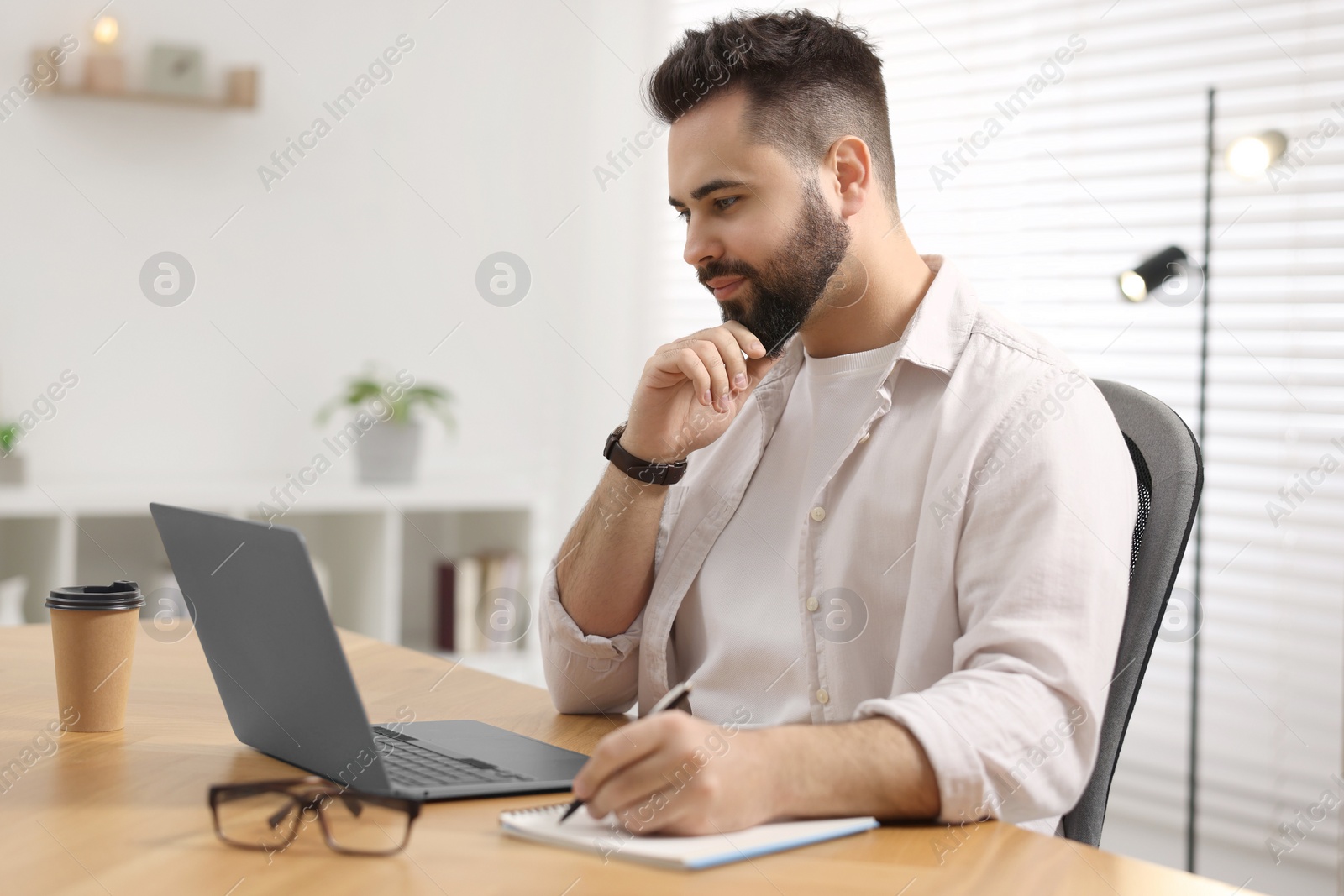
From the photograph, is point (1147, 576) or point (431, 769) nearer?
point (431, 769)

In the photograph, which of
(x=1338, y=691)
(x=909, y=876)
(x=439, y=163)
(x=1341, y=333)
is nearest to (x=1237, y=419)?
(x=1341, y=333)

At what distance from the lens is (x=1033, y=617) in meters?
1.02

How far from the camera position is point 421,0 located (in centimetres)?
344

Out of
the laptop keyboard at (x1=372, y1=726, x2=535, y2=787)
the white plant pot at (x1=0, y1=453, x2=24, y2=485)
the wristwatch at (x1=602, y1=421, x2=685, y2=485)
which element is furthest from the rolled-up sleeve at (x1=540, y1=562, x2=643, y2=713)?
the white plant pot at (x1=0, y1=453, x2=24, y2=485)

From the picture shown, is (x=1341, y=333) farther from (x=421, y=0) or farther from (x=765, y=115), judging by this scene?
(x=421, y=0)

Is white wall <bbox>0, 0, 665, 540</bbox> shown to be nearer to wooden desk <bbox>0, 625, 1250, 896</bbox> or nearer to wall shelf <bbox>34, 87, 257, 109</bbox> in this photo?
wall shelf <bbox>34, 87, 257, 109</bbox>

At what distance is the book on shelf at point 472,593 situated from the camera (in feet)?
10.8

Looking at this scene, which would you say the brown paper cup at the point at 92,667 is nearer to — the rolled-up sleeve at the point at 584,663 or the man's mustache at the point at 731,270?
the rolled-up sleeve at the point at 584,663

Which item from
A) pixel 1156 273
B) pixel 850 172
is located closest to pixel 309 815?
pixel 850 172

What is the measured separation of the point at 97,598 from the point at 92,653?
0.05 metres

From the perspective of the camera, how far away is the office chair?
3.57 ft

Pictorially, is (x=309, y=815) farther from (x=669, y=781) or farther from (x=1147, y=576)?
(x=1147, y=576)

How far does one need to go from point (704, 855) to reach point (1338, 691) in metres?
1.76

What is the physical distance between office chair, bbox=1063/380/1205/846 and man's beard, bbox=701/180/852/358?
1.52 ft
